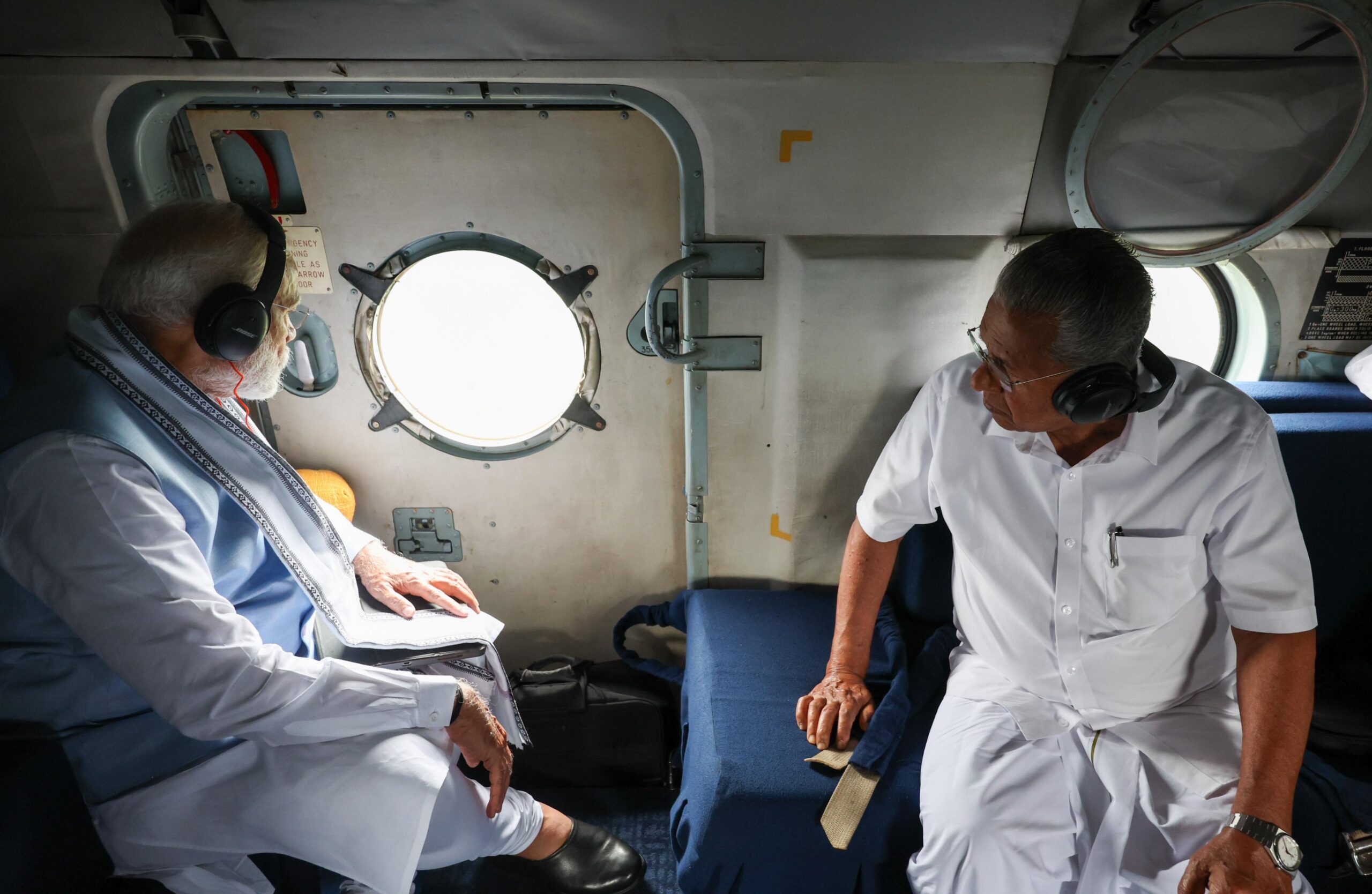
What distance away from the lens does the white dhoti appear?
171cm

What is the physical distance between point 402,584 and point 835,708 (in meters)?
1.36

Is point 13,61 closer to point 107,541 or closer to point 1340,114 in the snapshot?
point 107,541

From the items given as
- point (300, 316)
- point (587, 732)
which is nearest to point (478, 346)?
point (300, 316)

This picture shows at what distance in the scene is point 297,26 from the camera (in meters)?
1.90

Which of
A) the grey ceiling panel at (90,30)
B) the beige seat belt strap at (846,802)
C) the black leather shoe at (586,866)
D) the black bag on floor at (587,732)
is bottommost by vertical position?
the black leather shoe at (586,866)

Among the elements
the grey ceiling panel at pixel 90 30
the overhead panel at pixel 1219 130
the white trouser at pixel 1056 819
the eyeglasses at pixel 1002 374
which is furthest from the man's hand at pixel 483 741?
the overhead panel at pixel 1219 130

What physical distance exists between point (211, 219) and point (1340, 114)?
2904 mm

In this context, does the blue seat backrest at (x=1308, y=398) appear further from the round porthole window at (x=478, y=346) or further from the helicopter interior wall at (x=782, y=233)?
the round porthole window at (x=478, y=346)

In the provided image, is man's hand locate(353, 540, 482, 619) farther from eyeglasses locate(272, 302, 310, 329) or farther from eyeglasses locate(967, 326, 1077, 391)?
eyeglasses locate(967, 326, 1077, 391)

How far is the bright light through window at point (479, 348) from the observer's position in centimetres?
257

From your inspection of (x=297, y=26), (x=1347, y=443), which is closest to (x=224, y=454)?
(x=297, y=26)

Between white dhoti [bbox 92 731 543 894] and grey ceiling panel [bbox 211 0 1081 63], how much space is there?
1.76 meters

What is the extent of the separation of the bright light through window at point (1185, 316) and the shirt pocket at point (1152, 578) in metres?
0.95

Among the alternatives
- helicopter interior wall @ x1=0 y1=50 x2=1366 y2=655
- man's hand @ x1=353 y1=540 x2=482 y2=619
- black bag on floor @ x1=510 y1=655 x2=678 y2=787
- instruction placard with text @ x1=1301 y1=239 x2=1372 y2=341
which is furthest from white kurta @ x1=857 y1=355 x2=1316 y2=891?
man's hand @ x1=353 y1=540 x2=482 y2=619
